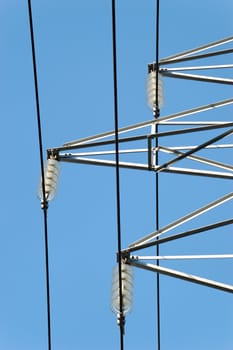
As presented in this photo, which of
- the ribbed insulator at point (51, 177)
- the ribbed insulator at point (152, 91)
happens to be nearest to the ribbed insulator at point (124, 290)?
the ribbed insulator at point (51, 177)

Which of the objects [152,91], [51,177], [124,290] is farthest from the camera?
[152,91]

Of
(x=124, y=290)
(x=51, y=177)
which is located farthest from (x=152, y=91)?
(x=124, y=290)

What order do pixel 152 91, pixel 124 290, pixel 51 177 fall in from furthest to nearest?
1. pixel 152 91
2. pixel 51 177
3. pixel 124 290

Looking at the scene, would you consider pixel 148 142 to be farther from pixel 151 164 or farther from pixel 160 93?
pixel 160 93

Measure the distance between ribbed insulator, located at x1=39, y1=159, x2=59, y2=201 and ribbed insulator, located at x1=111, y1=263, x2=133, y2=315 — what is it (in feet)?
7.82

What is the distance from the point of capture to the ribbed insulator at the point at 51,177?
10.7 m

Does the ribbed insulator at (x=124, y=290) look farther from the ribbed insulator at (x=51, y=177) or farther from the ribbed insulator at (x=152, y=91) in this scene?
the ribbed insulator at (x=152, y=91)

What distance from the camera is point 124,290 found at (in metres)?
8.62

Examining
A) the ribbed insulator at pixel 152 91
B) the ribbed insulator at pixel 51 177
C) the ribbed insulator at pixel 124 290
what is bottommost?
the ribbed insulator at pixel 124 290

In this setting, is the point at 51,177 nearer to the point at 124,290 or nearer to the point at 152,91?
the point at 152,91

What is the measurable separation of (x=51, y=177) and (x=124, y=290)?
9.46ft

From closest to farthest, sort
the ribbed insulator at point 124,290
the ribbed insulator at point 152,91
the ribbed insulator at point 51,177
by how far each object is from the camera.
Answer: the ribbed insulator at point 124,290, the ribbed insulator at point 51,177, the ribbed insulator at point 152,91

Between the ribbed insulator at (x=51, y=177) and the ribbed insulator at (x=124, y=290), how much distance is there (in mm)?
2384

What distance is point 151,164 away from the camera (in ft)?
32.7
